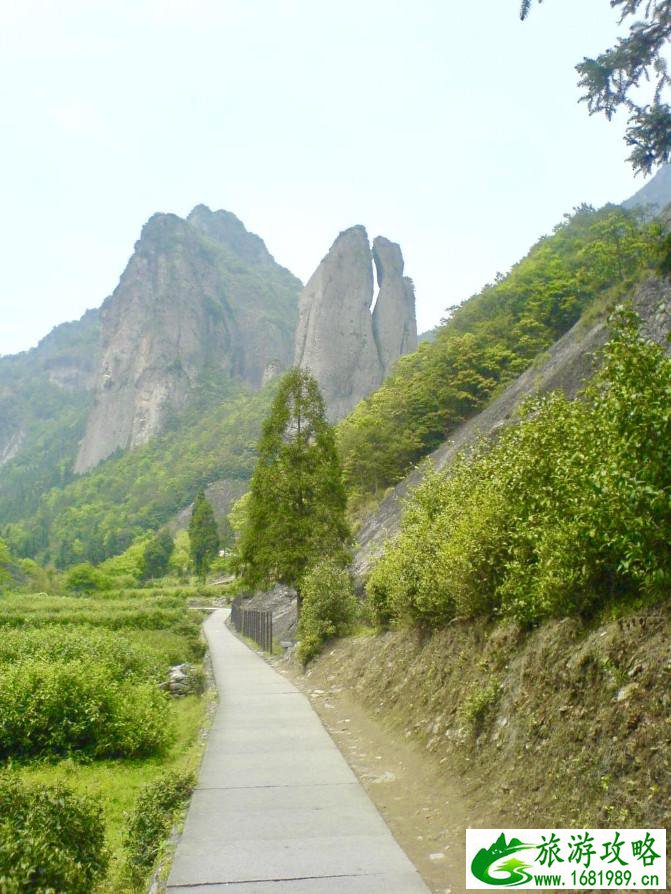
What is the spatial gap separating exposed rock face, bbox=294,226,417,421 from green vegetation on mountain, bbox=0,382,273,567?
18034mm

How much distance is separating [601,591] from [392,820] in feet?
8.62

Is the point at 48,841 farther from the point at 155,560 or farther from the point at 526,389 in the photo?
the point at 155,560

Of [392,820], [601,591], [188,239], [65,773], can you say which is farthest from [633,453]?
[188,239]

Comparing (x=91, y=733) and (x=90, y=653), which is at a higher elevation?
(x=90, y=653)

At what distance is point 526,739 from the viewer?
555 centimetres

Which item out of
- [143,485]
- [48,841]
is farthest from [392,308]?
[48,841]

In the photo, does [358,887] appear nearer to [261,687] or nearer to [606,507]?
[606,507]

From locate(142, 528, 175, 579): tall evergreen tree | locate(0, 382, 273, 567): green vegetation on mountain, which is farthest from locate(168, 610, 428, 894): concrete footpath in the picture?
locate(0, 382, 273, 567): green vegetation on mountain

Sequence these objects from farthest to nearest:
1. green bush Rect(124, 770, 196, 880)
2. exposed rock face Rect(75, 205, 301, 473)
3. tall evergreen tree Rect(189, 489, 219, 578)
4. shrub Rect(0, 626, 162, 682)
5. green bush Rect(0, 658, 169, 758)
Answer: exposed rock face Rect(75, 205, 301, 473), tall evergreen tree Rect(189, 489, 219, 578), shrub Rect(0, 626, 162, 682), green bush Rect(0, 658, 169, 758), green bush Rect(124, 770, 196, 880)

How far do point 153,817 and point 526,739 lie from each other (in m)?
3.19

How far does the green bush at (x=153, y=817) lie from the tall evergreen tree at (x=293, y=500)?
14122mm

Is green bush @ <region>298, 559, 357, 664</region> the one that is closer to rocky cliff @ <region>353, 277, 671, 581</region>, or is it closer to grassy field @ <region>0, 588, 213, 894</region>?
rocky cliff @ <region>353, 277, 671, 581</region>

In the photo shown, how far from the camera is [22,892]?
13.5 feet

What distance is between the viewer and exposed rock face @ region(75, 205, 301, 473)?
165 meters
